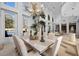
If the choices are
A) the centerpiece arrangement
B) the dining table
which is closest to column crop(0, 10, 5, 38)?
the dining table

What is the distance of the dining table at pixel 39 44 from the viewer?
1994 millimetres

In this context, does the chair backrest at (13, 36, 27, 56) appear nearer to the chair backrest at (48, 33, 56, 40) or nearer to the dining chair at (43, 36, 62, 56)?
the dining chair at (43, 36, 62, 56)

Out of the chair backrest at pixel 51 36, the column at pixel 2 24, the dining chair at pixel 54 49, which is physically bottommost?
the dining chair at pixel 54 49

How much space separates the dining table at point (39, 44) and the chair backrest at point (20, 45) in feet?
0.23

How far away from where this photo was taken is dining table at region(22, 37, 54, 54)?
199cm

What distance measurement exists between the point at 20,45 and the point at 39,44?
0.98 feet

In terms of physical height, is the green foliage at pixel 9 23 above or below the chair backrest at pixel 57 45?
above

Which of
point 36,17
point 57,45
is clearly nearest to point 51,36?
point 57,45

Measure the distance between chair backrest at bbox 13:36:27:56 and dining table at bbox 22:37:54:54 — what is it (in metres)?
0.07

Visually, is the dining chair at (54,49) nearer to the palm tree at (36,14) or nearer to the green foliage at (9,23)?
the palm tree at (36,14)

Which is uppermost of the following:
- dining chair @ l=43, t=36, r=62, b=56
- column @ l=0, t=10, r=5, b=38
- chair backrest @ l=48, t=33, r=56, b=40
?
column @ l=0, t=10, r=5, b=38

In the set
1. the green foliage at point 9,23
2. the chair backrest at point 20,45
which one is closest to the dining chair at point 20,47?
the chair backrest at point 20,45

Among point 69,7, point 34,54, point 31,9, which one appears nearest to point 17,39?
point 34,54

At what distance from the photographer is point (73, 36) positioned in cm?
201
